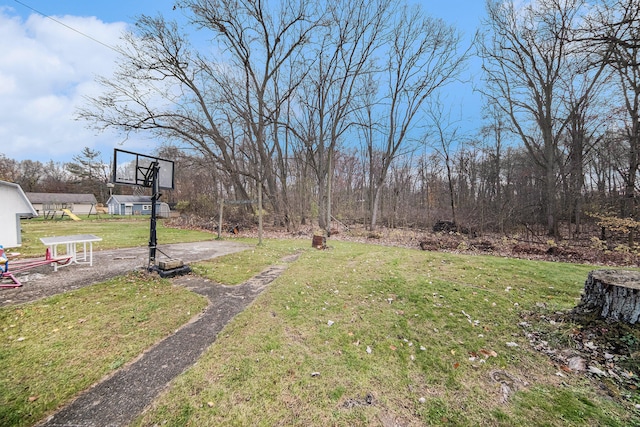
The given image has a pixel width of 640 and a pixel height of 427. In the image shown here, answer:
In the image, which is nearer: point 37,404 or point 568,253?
point 37,404

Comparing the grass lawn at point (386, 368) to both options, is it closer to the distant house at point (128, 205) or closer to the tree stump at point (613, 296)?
the tree stump at point (613, 296)

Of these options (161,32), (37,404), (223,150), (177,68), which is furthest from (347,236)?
(161,32)

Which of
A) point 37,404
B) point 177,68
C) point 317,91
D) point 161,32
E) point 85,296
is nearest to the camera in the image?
point 37,404

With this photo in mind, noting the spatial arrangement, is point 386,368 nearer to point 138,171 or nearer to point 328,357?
point 328,357

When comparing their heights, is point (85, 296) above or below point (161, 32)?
below

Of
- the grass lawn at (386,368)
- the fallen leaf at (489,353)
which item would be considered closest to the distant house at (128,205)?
the grass lawn at (386,368)

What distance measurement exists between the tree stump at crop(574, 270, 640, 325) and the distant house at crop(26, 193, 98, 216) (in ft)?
141

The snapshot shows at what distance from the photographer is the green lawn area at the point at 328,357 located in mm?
1820

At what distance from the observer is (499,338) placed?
2.81 meters

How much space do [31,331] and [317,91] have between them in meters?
15.1

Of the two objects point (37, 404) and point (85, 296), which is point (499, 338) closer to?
point (37, 404)

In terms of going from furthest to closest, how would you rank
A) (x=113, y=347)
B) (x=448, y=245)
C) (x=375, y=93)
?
(x=375, y=93)
(x=448, y=245)
(x=113, y=347)

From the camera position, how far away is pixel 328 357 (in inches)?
97.8

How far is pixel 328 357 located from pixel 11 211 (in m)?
10.9
